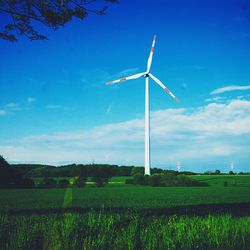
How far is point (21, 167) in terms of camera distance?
64750mm

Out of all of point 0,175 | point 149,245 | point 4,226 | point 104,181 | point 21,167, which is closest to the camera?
point 149,245

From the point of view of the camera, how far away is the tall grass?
8.17m

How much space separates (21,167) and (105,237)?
2366 inches

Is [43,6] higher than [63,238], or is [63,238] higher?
[43,6]

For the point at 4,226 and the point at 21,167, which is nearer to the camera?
the point at 4,226

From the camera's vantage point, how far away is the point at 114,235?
8.58 metres

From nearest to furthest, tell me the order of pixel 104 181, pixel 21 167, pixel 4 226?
1. pixel 4 226
2. pixel 21 167
3. pixel 104 181

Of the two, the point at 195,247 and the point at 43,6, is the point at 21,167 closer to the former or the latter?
the point at 43,6

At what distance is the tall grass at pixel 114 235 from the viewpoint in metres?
8.17

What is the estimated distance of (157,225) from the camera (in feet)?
31.2

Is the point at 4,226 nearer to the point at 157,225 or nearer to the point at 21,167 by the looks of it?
the point at 157,225

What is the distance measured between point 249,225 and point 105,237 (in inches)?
179

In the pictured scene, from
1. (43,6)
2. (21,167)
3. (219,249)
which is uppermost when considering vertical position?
(43,6)

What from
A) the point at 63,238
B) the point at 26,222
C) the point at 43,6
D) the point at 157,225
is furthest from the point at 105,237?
the point at 43,6
